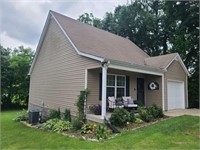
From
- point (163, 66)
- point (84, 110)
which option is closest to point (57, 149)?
point (84, 110)

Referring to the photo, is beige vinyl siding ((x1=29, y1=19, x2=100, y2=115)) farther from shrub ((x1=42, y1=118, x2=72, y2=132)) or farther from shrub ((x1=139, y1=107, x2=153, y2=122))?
shrub ((x1=139, y1=107, x2=153, y2=122))

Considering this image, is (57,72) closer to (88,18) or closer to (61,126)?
(61,126)

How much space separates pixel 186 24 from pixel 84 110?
1418 cm

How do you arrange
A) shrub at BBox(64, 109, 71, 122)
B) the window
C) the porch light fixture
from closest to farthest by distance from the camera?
shrub at BBox(64, 109, 71, 122) → the window → the porch light fixture

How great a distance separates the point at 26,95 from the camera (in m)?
20.8

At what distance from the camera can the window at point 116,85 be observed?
1035 centimetres

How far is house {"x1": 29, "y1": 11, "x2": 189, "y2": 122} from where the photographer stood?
31.0 feet

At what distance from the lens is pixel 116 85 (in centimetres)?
1073

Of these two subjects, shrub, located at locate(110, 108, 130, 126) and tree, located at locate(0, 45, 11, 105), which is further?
tree, located at locate(0, 45, 11, 105)

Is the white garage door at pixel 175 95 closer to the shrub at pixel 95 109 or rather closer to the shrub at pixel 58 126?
the shrub at pixel 95 109

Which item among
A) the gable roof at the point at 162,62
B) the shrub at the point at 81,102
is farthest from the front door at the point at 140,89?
the shrub at the point at 81,102

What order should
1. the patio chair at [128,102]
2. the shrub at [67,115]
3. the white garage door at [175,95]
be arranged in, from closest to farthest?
the shrub at [67,115]
the patio chair at [128,102]
the white garage door at [175,95]

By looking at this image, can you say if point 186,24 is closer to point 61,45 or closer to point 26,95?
point 61,45

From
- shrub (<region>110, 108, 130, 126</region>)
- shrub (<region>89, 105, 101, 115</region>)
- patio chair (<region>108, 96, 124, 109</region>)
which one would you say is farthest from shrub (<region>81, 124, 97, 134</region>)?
patio chair (<region>108, 96, 124, 109</region>)
